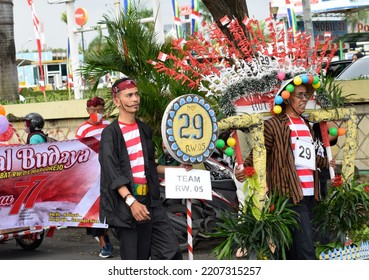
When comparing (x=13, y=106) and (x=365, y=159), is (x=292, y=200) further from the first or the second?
(x=13, y=106)

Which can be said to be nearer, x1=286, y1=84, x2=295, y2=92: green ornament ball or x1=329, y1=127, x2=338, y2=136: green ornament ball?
x1=286, y1=84, x2=295, y2=92: green ornament ball

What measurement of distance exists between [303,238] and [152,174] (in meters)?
1.35

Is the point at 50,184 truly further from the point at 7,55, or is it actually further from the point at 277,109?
the point at 7,55

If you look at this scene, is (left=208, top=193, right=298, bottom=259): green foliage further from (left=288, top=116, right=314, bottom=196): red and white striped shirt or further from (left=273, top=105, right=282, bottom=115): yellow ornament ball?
(left=273, top=105, right=282, bottom=115): yellow ornament ball

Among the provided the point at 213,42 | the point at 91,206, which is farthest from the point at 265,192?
the point at 91,206

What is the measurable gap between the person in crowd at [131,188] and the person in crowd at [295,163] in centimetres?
87

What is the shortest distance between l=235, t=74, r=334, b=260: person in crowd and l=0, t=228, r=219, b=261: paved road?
117 inches

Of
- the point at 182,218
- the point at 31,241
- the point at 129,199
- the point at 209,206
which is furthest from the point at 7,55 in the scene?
the point at 129,199

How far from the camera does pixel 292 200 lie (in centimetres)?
795

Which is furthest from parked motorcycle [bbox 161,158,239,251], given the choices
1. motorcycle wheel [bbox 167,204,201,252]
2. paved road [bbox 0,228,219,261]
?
paved road [bbox 0,228,219,261]

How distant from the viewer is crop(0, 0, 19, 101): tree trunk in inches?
797

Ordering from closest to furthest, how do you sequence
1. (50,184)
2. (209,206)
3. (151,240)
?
(151,240) → (209,206) → (50,184)

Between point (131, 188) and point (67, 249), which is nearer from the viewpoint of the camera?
point (131, 188)

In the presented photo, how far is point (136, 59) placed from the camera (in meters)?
11.7
